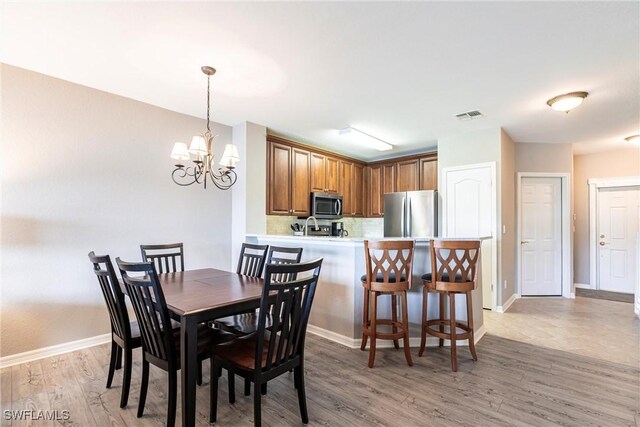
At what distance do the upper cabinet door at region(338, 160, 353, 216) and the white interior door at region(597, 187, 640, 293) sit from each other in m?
4.52

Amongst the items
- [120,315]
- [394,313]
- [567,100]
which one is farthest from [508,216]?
[120,315]

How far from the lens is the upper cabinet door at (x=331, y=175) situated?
17.0 feet

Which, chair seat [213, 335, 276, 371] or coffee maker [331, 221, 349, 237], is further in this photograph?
coffee maker [331, 221, 349, 237]

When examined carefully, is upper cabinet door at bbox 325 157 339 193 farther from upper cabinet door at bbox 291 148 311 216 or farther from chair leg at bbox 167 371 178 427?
chair leg at bbox 167 371 178 427

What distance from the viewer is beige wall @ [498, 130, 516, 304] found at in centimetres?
421

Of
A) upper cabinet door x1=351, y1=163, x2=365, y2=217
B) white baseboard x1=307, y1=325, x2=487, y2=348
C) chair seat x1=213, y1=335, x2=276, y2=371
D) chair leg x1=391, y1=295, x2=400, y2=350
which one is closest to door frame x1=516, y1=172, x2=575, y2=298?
white baseboard x1=307, y1=325, x2=487, y2=348

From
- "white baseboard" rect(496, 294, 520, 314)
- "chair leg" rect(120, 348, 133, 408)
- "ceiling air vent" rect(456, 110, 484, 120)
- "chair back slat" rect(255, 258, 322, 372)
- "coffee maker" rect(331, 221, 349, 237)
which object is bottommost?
"white baseboard" rect(496, 294, 520, 314)

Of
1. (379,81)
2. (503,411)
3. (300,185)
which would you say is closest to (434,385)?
(503,411)

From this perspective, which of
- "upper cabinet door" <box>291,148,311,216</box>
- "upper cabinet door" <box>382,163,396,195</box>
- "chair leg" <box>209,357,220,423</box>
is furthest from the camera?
"upper cabinet door" <box>382,163,396,195</box>

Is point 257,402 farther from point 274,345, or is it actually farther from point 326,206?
point 326,206

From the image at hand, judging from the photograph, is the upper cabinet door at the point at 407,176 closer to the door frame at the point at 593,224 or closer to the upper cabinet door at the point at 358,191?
the upper cabinet door at the point at 358,191

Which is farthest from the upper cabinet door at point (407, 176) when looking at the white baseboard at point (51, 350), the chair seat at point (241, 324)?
the white baseboard at point (51, 350)

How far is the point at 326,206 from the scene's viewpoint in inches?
199

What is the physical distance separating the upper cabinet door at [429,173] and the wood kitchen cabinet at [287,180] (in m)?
1.99
